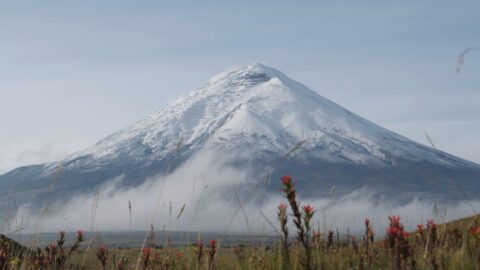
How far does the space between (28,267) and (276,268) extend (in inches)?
94.1

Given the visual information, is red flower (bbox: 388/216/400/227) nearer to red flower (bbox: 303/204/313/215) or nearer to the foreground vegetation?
the foreground vegetation

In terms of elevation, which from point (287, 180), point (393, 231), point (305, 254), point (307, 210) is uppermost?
point (287, 180)

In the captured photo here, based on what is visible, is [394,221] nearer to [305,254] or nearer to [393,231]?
[393,231]

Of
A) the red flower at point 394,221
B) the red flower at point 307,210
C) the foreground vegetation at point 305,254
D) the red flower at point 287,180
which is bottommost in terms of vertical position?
the foreground vegetation at point 305,254

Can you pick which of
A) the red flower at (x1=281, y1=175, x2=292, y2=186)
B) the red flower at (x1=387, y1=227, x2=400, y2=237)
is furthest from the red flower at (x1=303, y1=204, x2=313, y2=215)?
the red flower at (x1=387, y1=227, x2=400, y2=237)

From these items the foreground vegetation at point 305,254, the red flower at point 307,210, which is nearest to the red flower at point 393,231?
the foreground vegetation at point 305,254

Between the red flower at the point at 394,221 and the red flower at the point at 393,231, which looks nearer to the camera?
the red flower at the point at 393,231

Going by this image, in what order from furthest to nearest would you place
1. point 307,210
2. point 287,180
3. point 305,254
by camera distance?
point 305,254, point 307,210, point 287,180

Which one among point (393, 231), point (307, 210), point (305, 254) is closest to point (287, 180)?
point (307, 210)

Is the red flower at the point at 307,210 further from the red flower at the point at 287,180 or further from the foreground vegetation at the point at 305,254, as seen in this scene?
the red flower at the point at 287,180

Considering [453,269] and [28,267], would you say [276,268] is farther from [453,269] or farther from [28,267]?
[28,267]

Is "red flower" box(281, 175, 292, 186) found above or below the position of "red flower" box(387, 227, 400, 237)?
above

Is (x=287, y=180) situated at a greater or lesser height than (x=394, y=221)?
greater

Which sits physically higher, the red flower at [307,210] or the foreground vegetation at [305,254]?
the red flower at [307,210]
